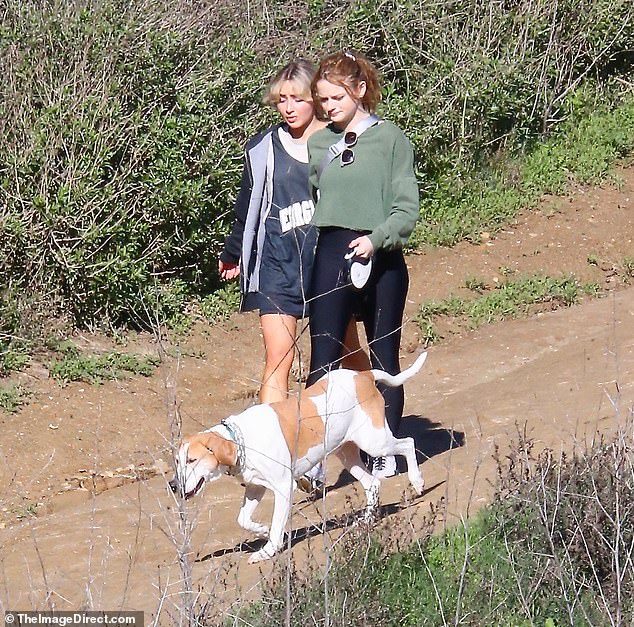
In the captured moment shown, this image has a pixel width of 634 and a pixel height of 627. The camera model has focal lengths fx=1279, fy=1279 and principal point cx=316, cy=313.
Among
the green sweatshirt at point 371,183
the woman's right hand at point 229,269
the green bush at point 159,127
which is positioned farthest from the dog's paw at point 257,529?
the green bush at point 159,127

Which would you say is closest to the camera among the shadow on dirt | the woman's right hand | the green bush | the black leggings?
the black leggings

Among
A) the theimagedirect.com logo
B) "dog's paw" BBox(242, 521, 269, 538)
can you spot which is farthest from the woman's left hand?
the theimagedirect.com logo

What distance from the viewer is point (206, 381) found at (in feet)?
31.1

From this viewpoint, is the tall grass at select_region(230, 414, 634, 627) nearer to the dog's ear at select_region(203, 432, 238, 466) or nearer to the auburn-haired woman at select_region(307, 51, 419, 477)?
the dog's ear at select_region(203, 432, 238, 466)

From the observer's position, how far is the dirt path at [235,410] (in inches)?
210

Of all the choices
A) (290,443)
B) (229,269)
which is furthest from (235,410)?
(290,443)

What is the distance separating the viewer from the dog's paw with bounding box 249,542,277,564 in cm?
534

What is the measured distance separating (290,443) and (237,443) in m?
0.29

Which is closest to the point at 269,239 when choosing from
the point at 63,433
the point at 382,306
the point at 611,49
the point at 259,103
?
the point at 382,306

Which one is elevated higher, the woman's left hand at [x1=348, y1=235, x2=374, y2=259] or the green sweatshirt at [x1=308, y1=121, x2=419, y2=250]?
the green sweatshirt at [x1=308, y1=121, x2=419, y2=250]

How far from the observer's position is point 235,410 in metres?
9.02

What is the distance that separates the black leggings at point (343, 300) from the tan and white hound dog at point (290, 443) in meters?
0.24

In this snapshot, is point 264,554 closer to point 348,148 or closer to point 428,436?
point 348,148

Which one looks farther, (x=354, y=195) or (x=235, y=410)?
(x=235, y=410)
